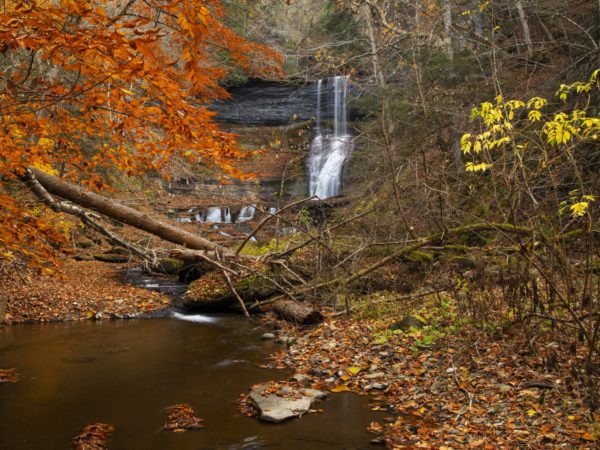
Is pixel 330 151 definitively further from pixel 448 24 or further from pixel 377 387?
pixel 377 387

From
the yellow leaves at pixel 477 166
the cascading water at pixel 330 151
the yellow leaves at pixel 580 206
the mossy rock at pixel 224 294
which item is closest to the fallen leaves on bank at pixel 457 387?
the yellow leaves at pixel 580 206

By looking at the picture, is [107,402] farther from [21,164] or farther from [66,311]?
[66,311]

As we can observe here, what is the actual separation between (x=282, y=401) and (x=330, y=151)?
17.8 metres

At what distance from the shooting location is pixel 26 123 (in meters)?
5.75

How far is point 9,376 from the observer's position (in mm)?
7066

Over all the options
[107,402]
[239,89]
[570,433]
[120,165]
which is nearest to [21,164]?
[120,165]

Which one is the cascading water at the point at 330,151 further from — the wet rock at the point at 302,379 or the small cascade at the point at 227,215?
the wet rock at the point at 302,379

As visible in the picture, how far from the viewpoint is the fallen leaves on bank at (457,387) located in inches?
176

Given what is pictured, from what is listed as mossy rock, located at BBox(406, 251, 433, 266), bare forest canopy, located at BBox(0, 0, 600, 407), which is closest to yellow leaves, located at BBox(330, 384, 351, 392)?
bare forest canopy, located at BBox(0, 0, 600, 407)

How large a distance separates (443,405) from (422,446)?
932 millimetres

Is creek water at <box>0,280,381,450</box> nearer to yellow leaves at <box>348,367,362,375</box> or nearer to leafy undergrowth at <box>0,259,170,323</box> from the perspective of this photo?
yellow leaves at <box>348,367,362,375</box>

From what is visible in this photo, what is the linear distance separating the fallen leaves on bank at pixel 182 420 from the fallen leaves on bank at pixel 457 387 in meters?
1.64

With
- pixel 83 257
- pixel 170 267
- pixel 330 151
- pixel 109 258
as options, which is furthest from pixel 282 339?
pixel 330 151

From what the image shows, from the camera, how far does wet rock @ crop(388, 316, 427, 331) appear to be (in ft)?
25.2
